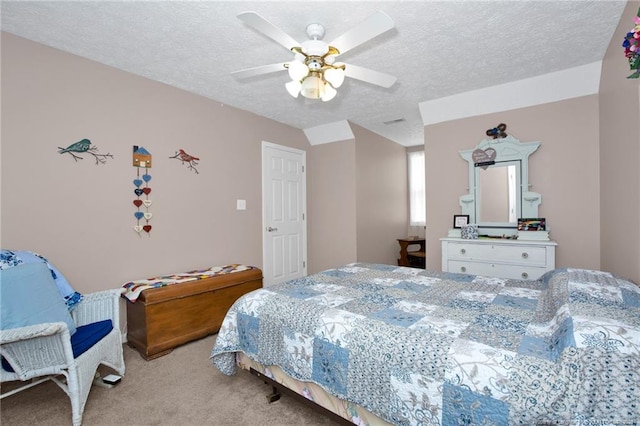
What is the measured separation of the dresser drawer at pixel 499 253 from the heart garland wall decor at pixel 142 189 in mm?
3159

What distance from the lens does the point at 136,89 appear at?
2902 mm

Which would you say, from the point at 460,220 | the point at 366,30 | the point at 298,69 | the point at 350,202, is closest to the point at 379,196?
the point at 350,202

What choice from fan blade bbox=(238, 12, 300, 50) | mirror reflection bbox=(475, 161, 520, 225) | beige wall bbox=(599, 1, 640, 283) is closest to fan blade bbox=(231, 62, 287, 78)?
fan blade bbox=(238, 12, 300, 50)

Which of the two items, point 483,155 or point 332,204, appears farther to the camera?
point 332,204

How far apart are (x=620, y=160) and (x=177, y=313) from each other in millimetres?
3635

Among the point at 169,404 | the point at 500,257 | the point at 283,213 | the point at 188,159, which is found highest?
the point at 188,159

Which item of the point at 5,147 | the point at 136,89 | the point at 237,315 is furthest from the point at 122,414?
the point at 136,89

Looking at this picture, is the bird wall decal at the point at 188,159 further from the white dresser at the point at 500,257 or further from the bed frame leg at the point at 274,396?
the white dresser at the point at 500,257

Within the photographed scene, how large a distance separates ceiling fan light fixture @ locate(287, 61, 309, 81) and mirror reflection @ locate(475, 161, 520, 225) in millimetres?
2491

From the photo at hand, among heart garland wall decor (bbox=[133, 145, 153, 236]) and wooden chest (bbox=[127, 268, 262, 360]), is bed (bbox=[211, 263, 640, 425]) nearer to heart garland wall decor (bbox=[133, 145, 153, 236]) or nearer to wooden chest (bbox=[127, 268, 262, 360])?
wooden chest (bbox=[127, 268, 262, 360])

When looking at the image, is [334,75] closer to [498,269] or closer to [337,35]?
[337,35]

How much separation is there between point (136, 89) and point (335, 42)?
2185 millimetres

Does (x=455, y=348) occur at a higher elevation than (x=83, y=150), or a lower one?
lower

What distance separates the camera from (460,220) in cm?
357
